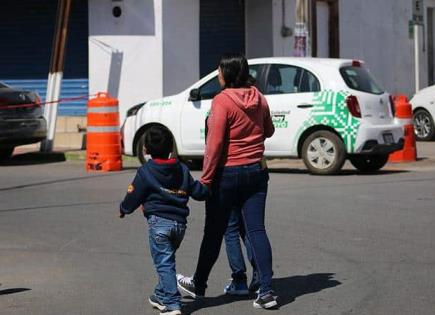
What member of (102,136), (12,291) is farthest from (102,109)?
(12,291)

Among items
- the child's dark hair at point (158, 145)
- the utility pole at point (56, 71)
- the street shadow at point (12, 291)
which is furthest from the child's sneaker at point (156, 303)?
the utility pole at point (56, 71)

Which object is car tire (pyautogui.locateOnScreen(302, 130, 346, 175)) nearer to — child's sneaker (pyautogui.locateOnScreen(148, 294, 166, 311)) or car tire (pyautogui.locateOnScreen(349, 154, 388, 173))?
car tire (pyautogui.locateOnScreen(349, 154, 388, 173))

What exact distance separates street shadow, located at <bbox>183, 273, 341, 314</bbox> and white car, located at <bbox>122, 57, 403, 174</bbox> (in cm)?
625

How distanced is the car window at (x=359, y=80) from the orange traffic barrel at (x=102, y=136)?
379 cm

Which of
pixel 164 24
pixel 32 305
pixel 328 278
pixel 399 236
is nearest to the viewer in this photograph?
pixel 32 305

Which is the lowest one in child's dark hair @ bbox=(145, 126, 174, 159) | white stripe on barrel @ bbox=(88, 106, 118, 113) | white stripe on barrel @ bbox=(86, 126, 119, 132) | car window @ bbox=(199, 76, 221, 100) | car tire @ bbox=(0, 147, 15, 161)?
car tire @ bbox=(0, 147, 15, 161)

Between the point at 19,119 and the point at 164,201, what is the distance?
34.2 feet

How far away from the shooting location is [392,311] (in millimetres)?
6066

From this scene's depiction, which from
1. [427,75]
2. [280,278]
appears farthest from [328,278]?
[427,75]

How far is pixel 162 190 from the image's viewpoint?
587 centimetres

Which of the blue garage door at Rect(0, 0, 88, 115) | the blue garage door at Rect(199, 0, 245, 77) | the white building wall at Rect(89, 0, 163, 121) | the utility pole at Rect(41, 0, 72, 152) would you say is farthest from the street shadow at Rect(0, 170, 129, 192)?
the blue garage door at Rect(199, 0, 245, 77)

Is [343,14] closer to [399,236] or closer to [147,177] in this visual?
[399,236]

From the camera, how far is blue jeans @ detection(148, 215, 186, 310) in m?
5.89

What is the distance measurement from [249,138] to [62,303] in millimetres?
1760
